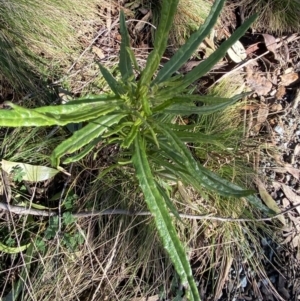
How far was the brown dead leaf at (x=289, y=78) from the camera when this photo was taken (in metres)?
1.84

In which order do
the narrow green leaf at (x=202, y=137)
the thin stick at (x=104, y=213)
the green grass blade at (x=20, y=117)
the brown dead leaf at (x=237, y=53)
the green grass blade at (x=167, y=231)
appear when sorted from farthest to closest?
the brown dead leaf at (x=237, y=53)
the thin stick at (x=104, y=213)
the narrow green leaf at (x=202, y=137)
the green grass blade at (x=167, y=231)
the green grass blade at (x=20, y=117)

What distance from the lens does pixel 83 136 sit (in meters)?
1.09

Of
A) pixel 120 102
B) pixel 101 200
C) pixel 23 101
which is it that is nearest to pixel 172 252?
pixel 120 102

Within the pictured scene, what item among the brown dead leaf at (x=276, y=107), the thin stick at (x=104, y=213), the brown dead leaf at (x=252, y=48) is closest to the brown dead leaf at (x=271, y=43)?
the brown dead leaf at (x=252, y=48)

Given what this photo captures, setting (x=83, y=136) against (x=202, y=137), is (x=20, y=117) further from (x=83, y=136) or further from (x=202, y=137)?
(x=202, y=137)

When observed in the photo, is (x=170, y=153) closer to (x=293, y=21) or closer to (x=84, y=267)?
(x=84, y=267)

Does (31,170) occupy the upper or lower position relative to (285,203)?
lower

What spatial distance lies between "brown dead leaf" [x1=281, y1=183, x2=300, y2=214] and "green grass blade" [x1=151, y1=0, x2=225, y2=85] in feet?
2.40

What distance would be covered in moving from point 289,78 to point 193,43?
2.51 ft

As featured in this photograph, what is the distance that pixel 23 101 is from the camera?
1591 mm

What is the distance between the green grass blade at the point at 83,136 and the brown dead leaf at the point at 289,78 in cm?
92

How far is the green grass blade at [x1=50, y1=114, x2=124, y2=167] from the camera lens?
3.47 ft

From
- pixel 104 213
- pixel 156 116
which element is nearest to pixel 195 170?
pixel 156 116

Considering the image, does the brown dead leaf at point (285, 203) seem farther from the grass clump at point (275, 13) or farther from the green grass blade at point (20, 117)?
the green grass blade at point (20, 117)
